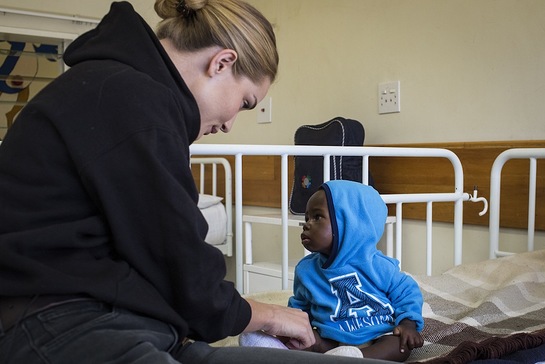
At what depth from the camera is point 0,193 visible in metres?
0.84

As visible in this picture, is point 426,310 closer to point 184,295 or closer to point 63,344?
point 184,295

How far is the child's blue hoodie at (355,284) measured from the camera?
1.32 m

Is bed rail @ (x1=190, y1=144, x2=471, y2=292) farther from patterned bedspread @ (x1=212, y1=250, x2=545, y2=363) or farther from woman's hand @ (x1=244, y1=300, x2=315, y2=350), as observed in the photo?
woman's hand @ (x1=244, y1=300, x2=315, y2=350)

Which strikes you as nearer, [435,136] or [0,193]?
[0,193]

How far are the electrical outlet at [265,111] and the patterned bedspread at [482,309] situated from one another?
160 cm

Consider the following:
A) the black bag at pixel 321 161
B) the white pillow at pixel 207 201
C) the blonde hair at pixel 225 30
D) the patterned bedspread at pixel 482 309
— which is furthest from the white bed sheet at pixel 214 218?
the blonde hair at pixel 225 30

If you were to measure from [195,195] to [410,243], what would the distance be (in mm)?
1802

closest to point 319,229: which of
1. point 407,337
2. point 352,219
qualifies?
point 352,219

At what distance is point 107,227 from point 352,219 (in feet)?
1.96

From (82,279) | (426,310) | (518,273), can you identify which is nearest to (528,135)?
(518,273)

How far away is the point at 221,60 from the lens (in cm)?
104

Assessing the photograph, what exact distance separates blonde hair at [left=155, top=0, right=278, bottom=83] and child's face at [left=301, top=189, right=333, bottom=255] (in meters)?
0.35

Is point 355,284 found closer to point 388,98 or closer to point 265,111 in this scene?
point 388,98

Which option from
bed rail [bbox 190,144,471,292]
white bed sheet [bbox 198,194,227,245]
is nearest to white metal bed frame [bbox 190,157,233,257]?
white bed sheet [bbox 198,194,227,245]
